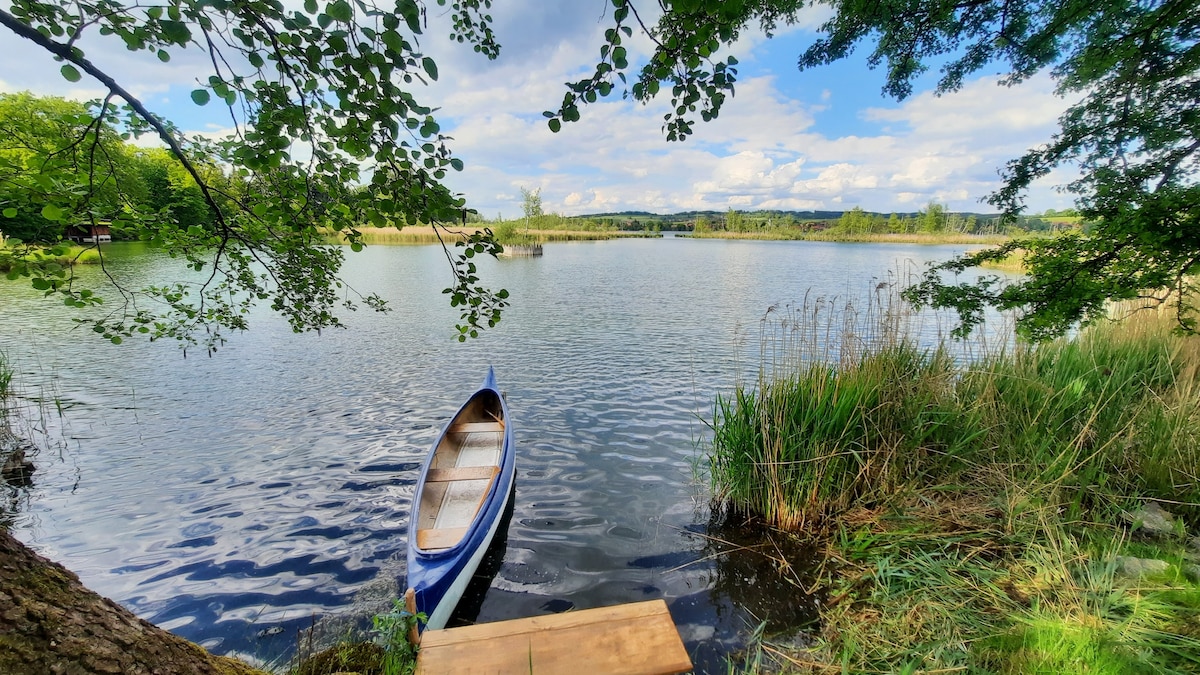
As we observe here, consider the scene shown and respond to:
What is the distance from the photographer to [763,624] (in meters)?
4.09

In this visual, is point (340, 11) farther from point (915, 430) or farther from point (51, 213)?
point (915, 430)

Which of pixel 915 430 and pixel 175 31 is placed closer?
pixel 175 31

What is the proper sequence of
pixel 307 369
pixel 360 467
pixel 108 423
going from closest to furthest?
1. pixel 360 467
2. pixel 108 423
3. pixel 307 369

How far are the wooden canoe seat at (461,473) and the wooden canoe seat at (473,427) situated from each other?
1.28 metres

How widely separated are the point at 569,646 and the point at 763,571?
122 inches

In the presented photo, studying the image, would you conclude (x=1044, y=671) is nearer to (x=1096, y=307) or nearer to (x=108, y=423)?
(x=1096, y=307)

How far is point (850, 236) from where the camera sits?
92562 mm

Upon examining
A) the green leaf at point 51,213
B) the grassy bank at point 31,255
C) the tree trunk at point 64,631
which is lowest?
the tree trunk at point 64,631

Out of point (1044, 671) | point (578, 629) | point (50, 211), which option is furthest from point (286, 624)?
point (1044, 671)

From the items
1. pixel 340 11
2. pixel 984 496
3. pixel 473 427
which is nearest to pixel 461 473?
pixel 473 427

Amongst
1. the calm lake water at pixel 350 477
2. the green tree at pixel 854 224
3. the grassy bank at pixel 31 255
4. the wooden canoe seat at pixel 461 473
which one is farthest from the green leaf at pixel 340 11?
the green tree at pixel 854 224

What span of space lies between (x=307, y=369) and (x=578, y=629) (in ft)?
38.4

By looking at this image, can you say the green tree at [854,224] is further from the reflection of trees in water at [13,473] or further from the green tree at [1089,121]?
the reflection of trees in water at [13,473]

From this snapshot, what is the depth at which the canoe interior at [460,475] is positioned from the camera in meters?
4.64
